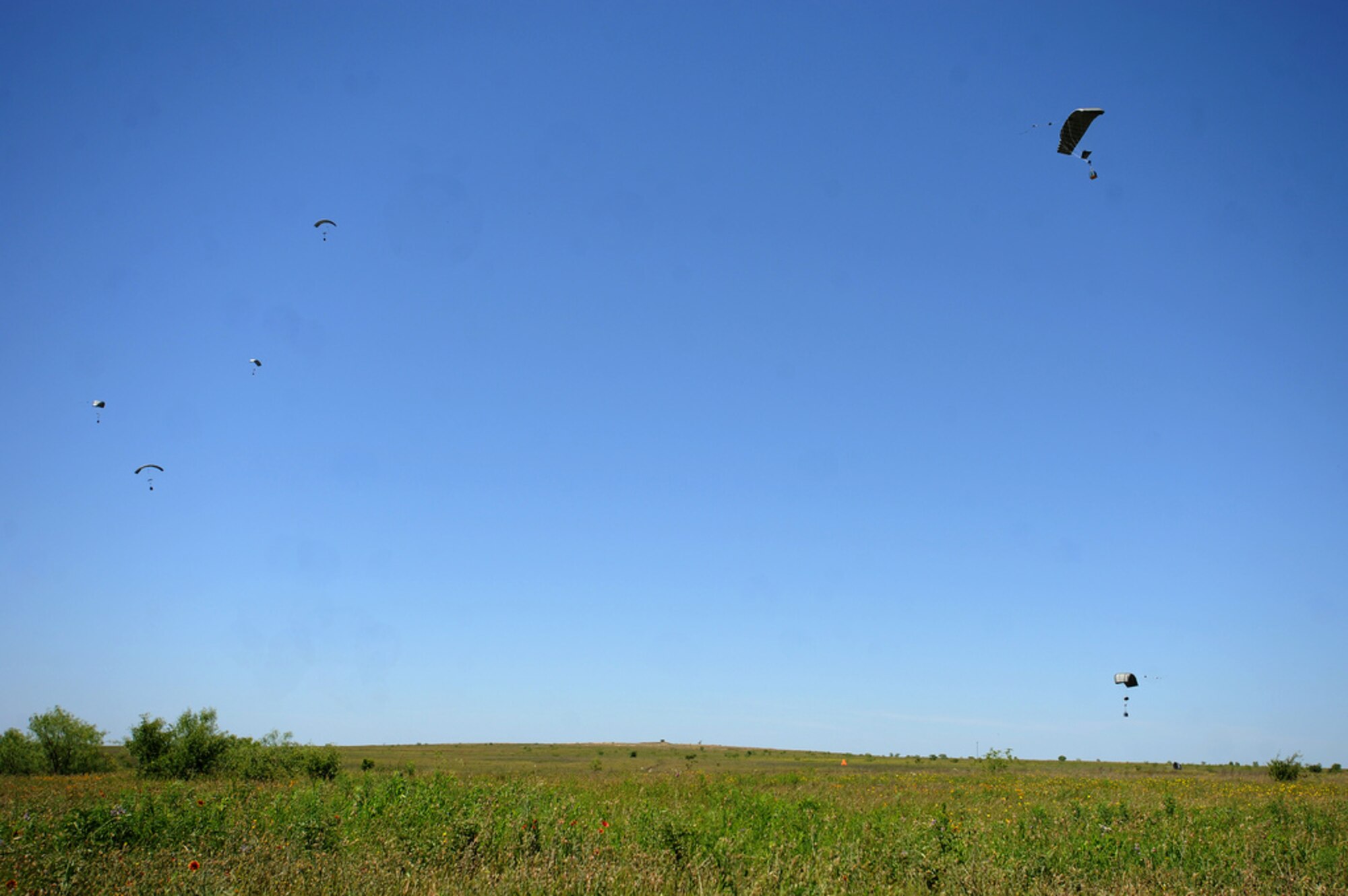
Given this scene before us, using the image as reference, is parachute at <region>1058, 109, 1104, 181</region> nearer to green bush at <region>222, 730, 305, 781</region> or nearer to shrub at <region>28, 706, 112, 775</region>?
green bush at <region>222, 730, 305, 781</region>

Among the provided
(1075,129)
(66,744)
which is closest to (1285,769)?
(1075,129)

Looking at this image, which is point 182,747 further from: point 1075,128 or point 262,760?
point 1075,128

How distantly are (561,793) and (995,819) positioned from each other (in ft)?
31.4

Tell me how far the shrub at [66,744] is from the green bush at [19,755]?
0.36 meters

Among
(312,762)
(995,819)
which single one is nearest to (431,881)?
(995,819)

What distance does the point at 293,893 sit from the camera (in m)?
7.29

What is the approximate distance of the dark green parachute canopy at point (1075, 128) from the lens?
21.1m

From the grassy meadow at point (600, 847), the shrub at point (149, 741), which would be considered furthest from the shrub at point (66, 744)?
the grassy meadow at point (600, 847)

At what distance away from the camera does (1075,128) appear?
70.8 ft

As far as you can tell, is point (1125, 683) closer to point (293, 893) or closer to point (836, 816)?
point (836, 816)

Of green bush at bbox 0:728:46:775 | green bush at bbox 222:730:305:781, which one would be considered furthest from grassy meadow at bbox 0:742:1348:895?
green bush at bbox 0:728:46:775

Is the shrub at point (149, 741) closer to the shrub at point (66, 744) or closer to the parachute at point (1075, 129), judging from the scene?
the shrub at point (66, 744)

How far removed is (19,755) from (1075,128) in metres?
59.5

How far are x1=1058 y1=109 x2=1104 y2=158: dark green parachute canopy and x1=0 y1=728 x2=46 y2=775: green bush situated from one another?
189 feet
